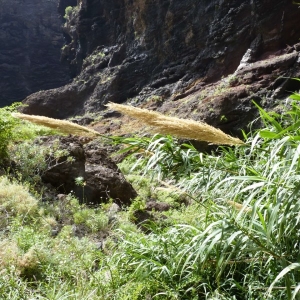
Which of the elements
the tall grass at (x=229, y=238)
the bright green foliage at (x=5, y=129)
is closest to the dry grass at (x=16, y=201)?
the bright green foliage at (x=5, y=129)

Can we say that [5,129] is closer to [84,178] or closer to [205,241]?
[84,178]

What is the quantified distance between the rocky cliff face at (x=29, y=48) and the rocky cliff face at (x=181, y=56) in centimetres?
524

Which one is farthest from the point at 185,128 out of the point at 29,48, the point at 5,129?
the point at 29,48

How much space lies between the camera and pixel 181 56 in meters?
18.2

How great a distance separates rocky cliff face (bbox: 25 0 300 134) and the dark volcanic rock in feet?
20.9

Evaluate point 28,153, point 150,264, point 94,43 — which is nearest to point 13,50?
point 94,43

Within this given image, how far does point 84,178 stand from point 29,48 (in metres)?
29.2

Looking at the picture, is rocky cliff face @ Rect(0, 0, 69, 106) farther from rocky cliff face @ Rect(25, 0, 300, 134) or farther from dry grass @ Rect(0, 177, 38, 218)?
dry grass @ Rect(0, 177, 38, 218)

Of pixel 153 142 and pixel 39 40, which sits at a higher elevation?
pixel 39 40

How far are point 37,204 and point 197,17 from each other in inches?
640

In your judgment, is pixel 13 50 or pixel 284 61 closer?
pixel 284 61

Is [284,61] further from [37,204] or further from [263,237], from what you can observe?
[263,237]

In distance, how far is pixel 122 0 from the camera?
22.9 metres

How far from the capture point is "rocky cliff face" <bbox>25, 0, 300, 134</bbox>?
12.4 metres
